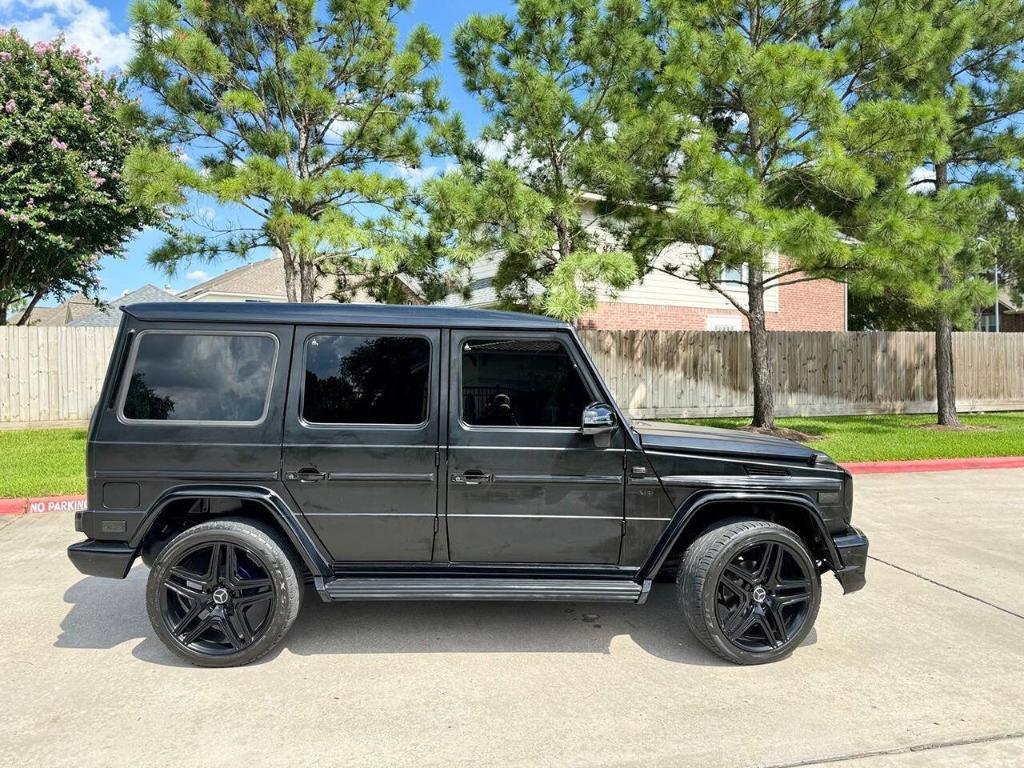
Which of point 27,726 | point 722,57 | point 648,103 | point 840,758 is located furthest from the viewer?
point 648,103

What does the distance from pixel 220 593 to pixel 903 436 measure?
40.0 ft

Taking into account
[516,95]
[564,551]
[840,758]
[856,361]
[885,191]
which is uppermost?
[516,95]

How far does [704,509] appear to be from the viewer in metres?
3.76

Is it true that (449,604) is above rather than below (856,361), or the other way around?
below

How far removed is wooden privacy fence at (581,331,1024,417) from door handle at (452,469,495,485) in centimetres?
1132

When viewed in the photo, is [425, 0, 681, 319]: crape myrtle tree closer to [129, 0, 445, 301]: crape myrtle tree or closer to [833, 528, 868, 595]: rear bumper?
[129, 0, 445, 301]: crape myrtle tree

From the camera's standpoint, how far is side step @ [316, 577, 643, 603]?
3533 millimetres

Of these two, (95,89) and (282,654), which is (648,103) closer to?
(282,654)

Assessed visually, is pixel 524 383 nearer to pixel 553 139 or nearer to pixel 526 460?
pixel 526 460

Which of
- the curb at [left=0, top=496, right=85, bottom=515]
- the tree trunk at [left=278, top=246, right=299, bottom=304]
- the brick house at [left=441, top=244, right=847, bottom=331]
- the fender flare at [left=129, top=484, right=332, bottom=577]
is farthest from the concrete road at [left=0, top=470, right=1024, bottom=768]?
the brick house at [left=441, top=244, right=847, bottom=331]

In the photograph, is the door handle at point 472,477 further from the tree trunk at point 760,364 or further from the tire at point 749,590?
the tree trunk at point 760,364

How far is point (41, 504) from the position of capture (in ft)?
23.2

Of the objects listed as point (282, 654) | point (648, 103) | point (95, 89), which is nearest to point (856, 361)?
point (648, 103)

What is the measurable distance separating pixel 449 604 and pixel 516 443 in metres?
1.51
